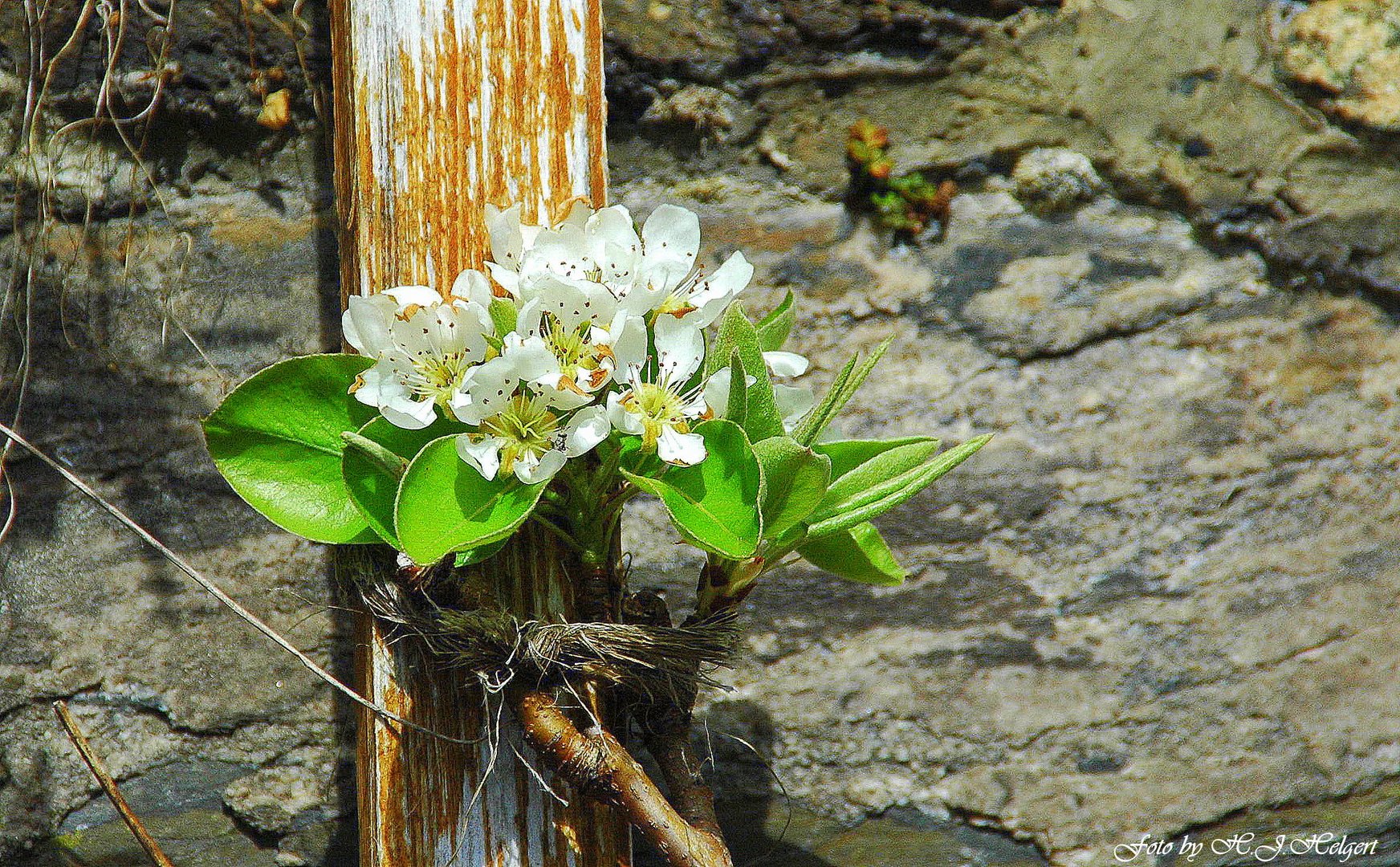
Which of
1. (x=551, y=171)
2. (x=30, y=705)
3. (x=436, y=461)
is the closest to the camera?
(x=436, y=461)

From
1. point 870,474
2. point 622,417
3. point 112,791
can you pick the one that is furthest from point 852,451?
point 112,791

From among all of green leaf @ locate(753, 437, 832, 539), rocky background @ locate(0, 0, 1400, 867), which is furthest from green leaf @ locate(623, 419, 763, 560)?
rocky background @ locate(0, 0, 1400, 867)

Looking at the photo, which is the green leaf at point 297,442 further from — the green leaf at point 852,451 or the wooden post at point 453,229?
the green leaf at point 852,451

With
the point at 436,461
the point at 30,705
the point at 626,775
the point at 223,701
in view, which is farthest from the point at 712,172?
the point at 30,705

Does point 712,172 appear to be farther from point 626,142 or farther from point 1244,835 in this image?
point 1244,835

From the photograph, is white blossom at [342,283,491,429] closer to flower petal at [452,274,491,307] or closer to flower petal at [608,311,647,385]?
flower petal at [452,274,491,307]

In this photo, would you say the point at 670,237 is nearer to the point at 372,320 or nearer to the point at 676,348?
the point at 676,348

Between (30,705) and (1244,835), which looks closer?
(30,705)
